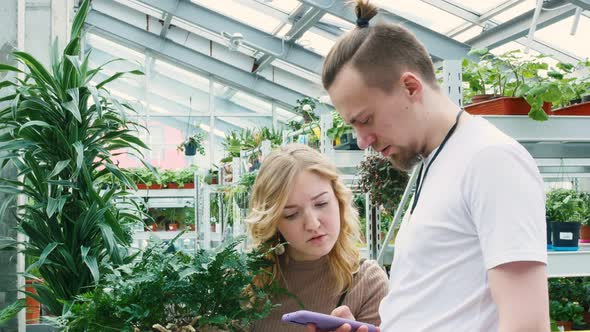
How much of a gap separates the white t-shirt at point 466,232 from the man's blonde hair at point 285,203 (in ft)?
1.71

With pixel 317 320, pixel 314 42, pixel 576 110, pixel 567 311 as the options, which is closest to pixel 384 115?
pixel 317 320

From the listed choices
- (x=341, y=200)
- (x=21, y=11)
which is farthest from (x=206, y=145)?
(x=341, y=200)

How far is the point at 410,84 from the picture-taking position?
1152 millimetres

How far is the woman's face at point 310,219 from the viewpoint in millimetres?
1663

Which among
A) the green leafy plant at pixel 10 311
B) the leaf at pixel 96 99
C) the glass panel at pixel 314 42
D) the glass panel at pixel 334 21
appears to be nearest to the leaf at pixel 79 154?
the leaf at pixel 96 99

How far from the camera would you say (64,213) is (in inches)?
111

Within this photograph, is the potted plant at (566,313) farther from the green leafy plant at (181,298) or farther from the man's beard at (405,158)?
the man's beard at (405,158)

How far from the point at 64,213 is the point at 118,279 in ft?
4.53

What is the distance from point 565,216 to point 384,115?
2.66m

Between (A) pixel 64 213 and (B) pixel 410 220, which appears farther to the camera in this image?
(A) pixel 64 213

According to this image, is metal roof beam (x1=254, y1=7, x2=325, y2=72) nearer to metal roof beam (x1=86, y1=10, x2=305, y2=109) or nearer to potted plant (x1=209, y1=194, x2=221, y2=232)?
metal roof beam (x1=86, y1=10, x2=305, y2=109)

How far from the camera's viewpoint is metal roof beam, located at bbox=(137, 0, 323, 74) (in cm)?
1005

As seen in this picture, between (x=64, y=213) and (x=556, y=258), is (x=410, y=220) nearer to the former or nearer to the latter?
(x=556, y=258)

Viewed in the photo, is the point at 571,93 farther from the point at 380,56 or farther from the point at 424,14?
the point at 424,14
